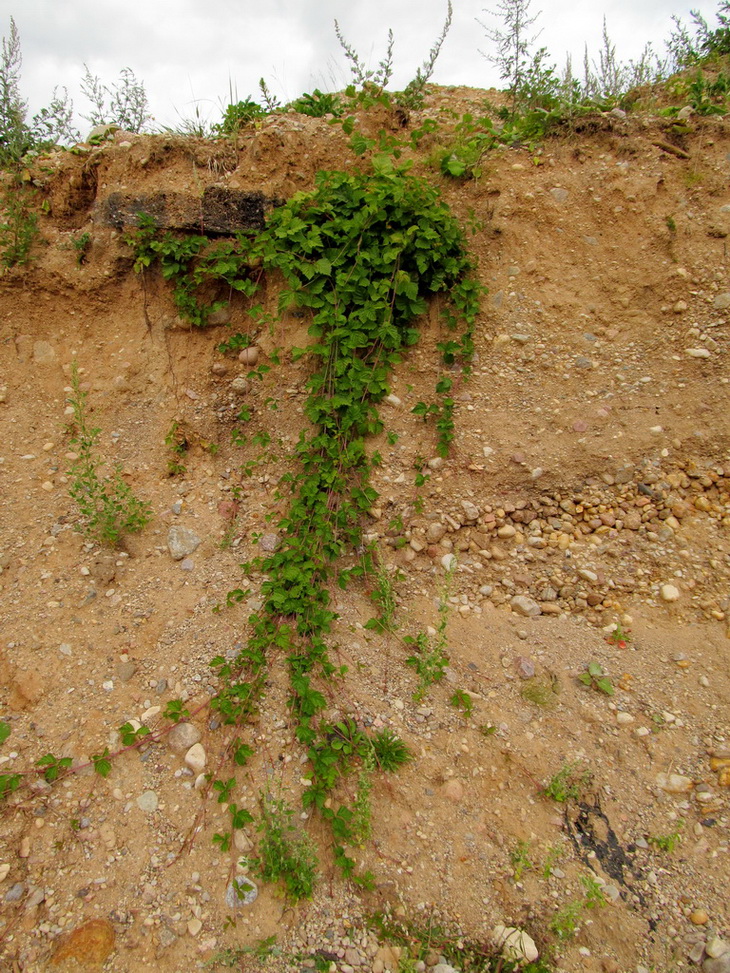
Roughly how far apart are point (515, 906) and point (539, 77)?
5.18 meters

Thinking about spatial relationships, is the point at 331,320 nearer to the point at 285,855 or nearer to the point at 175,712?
the point at 175,712

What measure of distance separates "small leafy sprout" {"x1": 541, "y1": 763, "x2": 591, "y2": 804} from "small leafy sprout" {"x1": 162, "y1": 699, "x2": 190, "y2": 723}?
1.70 m

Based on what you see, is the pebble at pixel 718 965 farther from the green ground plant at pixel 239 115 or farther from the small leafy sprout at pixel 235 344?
the green ground plant at pixel 239 115

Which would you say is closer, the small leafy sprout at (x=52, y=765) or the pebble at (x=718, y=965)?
the pebble at (x=718, y=965)

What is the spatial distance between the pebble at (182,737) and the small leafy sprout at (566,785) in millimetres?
1628

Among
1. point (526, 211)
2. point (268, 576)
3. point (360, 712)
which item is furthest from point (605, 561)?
point (526, 211)

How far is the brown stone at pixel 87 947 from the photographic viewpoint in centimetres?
222

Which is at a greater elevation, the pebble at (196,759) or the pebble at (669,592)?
the pebble at (669,592)

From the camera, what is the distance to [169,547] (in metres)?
3.44

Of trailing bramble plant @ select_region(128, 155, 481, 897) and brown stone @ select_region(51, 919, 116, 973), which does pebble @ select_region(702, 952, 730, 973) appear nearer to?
trailing bramble plant @ select_region(128, 155, 481, 897)

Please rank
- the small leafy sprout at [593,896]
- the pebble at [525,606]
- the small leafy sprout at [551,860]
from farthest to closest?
1. the pebble at [525,606]
2. the small leafy sprout at [551,860]
3. the small leafy sprout at [593,896]

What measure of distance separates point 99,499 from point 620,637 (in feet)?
10.2

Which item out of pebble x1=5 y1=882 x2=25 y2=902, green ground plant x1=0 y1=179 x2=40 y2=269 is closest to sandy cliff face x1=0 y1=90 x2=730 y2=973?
pebble x1=5 y1=882 x2=25 y2=902

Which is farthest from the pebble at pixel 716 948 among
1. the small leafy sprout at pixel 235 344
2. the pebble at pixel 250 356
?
the small leafy sprout at pixel 235 344
